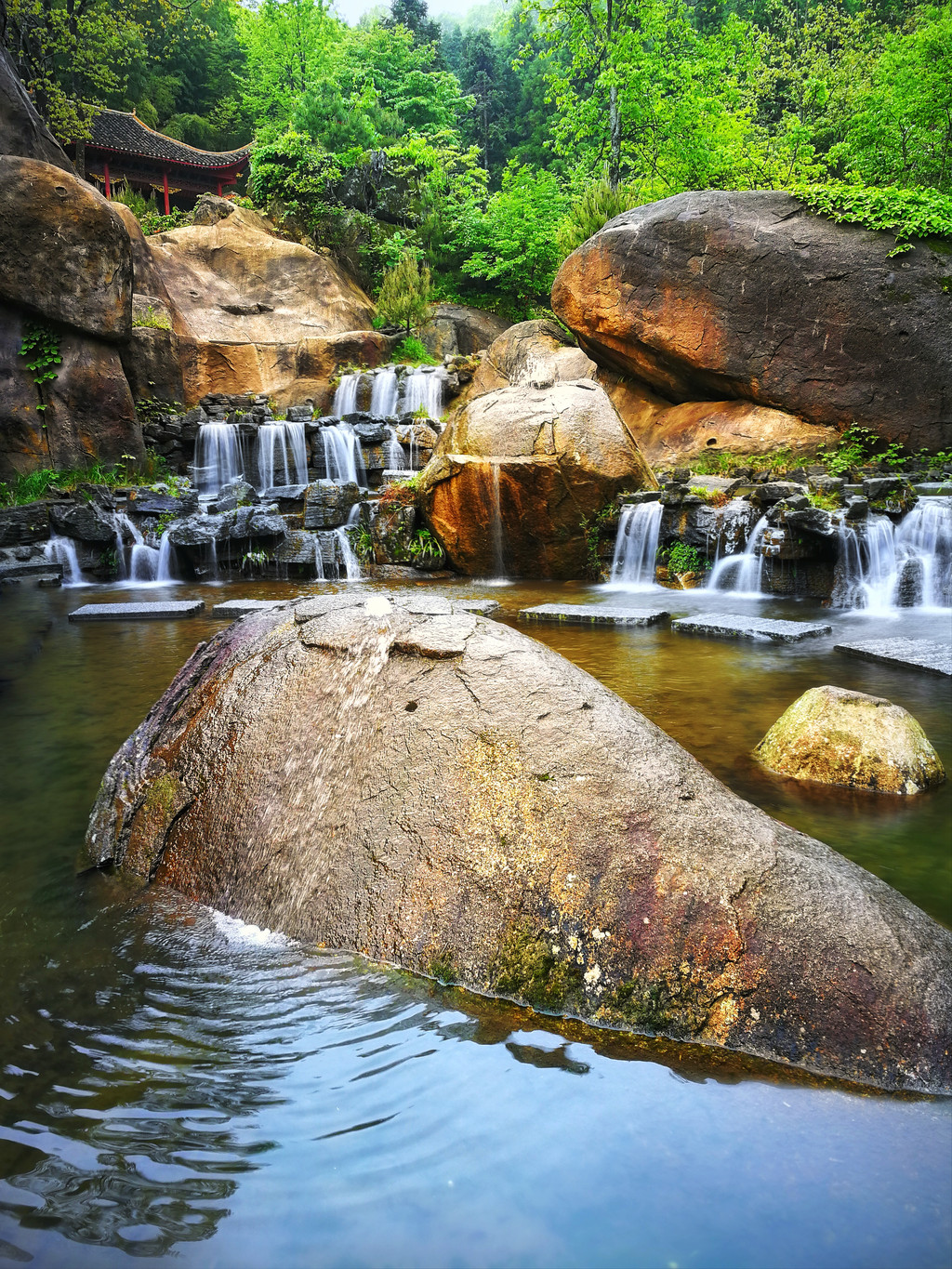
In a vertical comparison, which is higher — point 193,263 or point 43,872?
point 193,263

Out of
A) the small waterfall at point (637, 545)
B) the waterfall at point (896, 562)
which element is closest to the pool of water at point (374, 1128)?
the waterfall at point (896, 562)

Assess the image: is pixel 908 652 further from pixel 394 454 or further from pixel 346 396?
pixel 346 396

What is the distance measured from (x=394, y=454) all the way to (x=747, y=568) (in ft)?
24.2

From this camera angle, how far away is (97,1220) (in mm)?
1365

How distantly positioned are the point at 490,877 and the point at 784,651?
4496 millimetres

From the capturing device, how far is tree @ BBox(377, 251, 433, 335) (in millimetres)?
21047

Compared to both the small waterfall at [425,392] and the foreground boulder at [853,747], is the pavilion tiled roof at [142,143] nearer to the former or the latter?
the small waterfall at [425,392]

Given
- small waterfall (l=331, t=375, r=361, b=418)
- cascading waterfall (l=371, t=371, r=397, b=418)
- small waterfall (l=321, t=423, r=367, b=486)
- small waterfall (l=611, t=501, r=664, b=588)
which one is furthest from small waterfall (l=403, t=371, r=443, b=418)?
small waterfall (l=611, t=501, r=664, b=588)

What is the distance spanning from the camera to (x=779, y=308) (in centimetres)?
1244

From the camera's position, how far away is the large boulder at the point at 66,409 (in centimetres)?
1269

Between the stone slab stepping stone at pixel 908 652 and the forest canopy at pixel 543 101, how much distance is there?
9.13 m

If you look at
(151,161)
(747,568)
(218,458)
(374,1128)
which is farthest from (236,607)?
(151,161)

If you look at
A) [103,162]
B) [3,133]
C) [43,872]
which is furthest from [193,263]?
[43,872]

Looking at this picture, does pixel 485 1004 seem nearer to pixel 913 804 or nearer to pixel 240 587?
pixel 913 804
